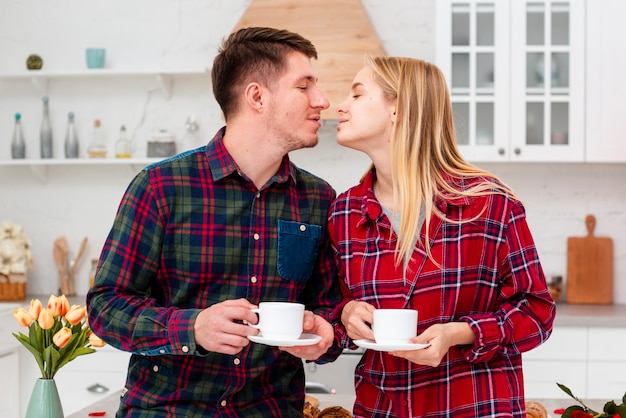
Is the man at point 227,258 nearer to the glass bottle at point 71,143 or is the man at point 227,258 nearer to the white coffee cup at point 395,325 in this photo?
the white coffee cup at point 395,325

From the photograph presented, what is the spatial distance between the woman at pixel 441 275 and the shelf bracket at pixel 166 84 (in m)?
2.63

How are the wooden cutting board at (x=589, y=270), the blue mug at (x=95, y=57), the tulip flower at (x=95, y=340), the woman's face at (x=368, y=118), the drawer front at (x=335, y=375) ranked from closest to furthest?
the tulip flower at (x=95, y=340)
the woman's face at (x=368, y=118)
the drawer front at (x=335, y=375)
the wooden cutting board at (x=589, y=270)
the blue mug at (x=95, y=57)

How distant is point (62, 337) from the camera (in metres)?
1.81

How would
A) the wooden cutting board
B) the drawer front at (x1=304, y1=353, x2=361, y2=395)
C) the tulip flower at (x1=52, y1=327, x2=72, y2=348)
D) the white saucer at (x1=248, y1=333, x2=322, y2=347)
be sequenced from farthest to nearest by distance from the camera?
the wooden cutting board
the drawer front at (x1=304, y1=353, x2=361, y2=395)
the tulip flower at (x1=52, y1=327, x2=72, y2=348)
the white saucer at (x1=248, y1=333, x2=322, y2=347)

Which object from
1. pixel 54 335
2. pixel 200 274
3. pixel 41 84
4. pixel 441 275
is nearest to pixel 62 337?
pixel 54 335

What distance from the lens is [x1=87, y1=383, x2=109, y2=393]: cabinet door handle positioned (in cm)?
402

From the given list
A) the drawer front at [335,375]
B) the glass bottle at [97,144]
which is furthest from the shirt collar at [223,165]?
the glass bottle at [97,144]

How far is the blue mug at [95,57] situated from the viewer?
4430 mm

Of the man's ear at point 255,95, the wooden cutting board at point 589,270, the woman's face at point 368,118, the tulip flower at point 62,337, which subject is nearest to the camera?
the tulip flower at point 62,337

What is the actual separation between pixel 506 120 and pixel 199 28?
1.60 meters

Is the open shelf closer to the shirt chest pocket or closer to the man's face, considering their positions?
the man's face

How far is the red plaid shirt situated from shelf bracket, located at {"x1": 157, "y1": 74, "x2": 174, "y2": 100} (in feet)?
8.98

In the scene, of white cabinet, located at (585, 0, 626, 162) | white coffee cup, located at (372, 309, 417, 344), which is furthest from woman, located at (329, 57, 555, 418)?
white cabinet, located at (585, 0, 626, 162)

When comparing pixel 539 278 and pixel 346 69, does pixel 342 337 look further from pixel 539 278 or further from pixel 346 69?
pixel 346 69
